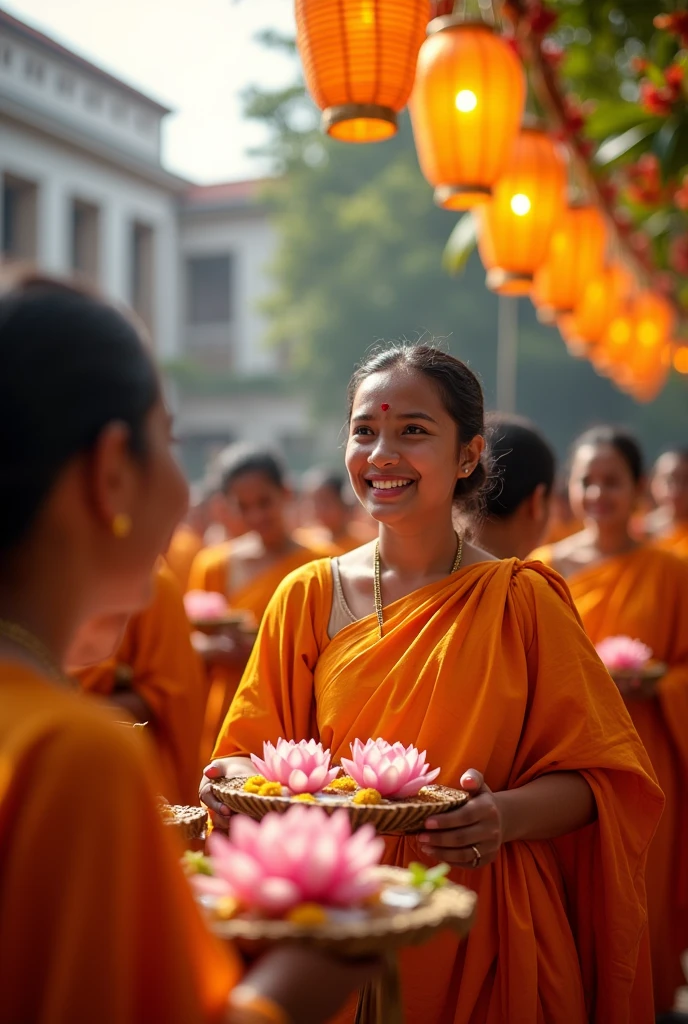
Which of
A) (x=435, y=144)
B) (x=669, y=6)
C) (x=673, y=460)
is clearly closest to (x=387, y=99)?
(x=435, y=144)

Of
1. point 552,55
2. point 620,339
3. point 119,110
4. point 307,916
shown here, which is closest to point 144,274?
point 119,110

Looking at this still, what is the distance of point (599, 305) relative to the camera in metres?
8.95

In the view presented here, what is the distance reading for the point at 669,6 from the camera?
617cm

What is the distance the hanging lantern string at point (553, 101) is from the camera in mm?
5344

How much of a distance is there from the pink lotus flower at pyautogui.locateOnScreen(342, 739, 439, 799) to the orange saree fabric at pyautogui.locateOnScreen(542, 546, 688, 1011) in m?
2.44

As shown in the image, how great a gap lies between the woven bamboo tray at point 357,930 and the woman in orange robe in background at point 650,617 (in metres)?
2.93

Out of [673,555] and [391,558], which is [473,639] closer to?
[391,558]

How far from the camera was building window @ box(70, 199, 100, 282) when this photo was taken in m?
23.6

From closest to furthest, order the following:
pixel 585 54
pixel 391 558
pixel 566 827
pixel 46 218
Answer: pixel 566 827 → pixel 391 558 → pixel 585 54 → pixel 46 218

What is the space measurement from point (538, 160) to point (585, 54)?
2341 millimetres

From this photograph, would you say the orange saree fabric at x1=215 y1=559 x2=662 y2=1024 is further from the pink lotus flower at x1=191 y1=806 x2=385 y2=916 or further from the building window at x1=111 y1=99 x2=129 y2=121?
the building window at x1=111 y1=99 x2=129 y2=121

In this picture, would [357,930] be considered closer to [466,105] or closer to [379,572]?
[379,572]

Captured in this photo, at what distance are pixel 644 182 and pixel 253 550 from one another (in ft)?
13.3

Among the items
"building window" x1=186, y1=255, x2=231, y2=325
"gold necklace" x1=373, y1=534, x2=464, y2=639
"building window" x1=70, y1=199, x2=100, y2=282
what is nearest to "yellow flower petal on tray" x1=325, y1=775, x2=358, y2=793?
"gold necklace" x1=373, y1=534, x2=464, y2=639
